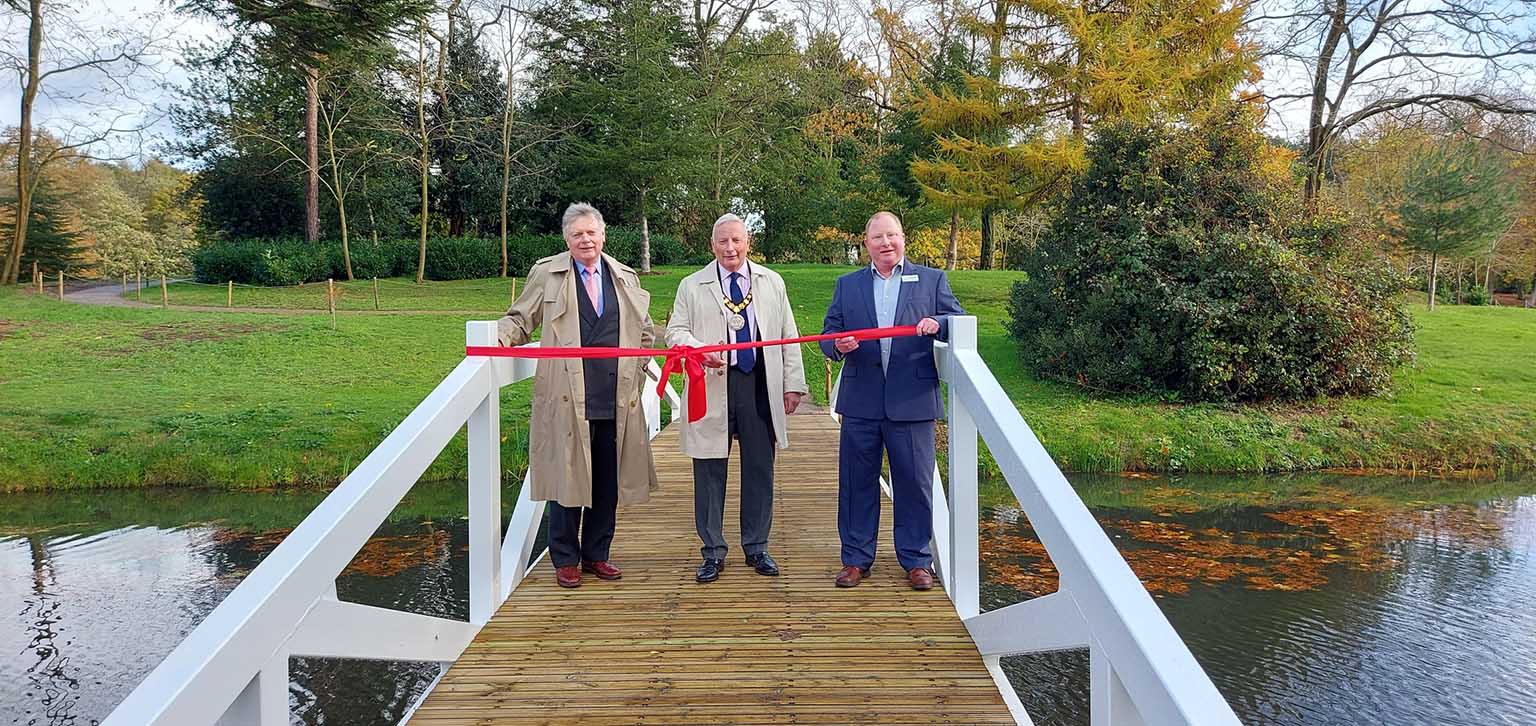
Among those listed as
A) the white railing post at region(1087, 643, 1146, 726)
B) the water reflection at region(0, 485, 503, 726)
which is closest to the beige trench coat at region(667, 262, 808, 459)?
the white railing post at region(1087, 643, 1146, 726)

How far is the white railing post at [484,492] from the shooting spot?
3600 millimetres

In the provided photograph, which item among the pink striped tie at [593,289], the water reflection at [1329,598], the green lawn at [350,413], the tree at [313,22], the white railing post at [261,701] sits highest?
the tree at [313,22]

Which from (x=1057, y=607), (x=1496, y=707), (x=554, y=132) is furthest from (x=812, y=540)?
(x=554, y=132)

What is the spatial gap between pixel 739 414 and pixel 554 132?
1075 inches

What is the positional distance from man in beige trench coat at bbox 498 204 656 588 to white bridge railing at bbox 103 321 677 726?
21 centimetres

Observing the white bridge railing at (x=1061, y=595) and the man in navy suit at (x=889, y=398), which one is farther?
the man in navy suit at (x=889, y=398)

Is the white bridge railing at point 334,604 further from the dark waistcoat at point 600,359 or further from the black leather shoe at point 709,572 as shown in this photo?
the black leather shoe at point 709,572

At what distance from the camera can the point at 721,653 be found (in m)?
3.38

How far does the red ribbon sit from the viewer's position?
368 cm

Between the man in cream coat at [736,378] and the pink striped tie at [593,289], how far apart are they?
33cm

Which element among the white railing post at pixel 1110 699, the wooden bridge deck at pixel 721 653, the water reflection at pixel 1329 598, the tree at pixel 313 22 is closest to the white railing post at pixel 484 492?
the wooden bridge deck at pixel 721 653

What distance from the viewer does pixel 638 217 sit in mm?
29109

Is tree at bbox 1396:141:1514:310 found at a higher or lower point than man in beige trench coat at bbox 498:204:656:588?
higher

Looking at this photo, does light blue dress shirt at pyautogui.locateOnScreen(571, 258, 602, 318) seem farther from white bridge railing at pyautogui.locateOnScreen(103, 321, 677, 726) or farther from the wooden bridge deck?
the wooden bridge deck
